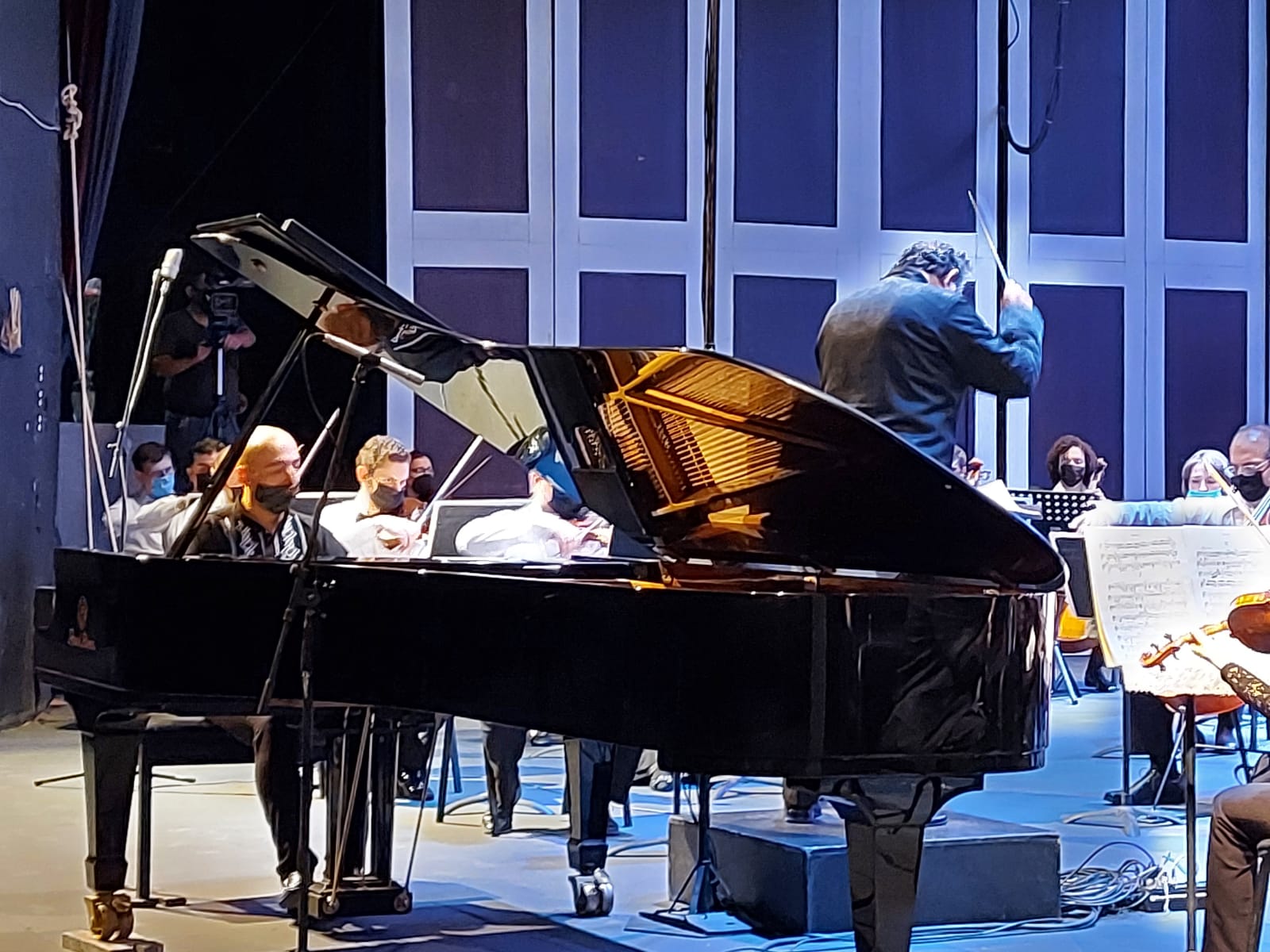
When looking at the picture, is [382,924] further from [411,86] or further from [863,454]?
[411,86]

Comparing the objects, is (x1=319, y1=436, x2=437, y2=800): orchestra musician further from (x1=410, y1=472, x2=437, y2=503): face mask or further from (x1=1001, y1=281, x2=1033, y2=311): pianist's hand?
(x1=1001, y1=281, x2=1033, y2=311): pianist's hand

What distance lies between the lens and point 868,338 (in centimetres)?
477

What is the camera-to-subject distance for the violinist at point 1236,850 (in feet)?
10.9

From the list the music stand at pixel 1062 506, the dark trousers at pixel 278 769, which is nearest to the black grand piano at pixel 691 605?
the dark trousers at pixel 278 769

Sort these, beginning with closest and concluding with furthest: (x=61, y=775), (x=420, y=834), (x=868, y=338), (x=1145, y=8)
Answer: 1. (x=868, y=338)
2. (x=420, y=834)
3. (x=61, y=775)
4. (x=1145, y=8)

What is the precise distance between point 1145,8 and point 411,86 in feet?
14.7

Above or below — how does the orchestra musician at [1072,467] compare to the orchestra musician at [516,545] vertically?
above

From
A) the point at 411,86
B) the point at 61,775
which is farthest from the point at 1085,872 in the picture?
the point at 411,86

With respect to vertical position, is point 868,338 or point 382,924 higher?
point 868,338

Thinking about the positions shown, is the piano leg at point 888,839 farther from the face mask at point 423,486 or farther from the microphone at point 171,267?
the face mask at point 423,486

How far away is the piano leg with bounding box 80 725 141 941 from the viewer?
13.7ft

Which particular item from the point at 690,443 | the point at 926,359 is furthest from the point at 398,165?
the point at 690,443

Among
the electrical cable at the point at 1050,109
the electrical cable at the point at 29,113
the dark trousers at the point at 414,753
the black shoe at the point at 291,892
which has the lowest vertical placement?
the black shoe at the point at 291,892

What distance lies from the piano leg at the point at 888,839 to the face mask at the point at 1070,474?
5921 millimetres
